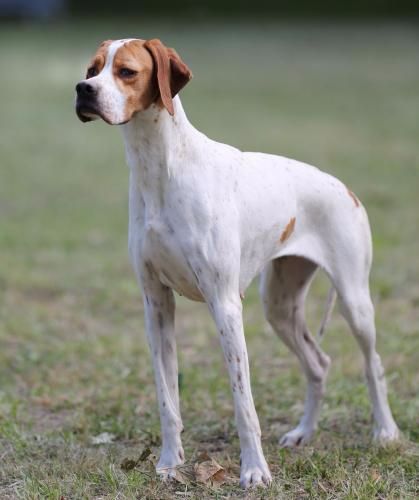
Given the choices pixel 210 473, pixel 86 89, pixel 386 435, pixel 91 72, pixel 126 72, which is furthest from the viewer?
pixel 386 435

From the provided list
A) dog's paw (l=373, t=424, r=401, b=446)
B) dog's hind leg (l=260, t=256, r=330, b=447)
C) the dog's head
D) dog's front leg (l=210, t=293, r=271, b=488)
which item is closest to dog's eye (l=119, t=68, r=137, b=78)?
the dog's head

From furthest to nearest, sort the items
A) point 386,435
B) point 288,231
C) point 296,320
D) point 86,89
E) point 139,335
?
1. point 139,335
2. point 296,320
3. point 386,435
4. point 288,231
5. point 86,89

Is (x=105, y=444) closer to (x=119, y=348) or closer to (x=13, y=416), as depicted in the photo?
(x=13, y=416)

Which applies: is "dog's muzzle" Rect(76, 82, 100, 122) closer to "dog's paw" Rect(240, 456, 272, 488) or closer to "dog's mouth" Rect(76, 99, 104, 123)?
"dog's mouth" Rect(76, 99, 104, 123)

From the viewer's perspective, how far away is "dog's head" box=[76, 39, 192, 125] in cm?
380

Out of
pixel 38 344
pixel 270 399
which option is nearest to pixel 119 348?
pixel 38 344

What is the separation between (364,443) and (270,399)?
878mm

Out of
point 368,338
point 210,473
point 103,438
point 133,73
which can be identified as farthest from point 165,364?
point 133,73

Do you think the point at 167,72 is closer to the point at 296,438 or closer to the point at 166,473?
the point at 166,473

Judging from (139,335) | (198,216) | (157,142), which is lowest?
(139,335)

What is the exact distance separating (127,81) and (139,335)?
3.25 m

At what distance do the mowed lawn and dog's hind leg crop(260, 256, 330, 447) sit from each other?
120 millimetres

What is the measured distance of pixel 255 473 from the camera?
417 centimetres

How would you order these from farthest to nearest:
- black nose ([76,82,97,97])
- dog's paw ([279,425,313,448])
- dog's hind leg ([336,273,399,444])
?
dog's paw ([279,425,313,448]) < dog's hind leg ([336,273,399,444]) < black nose ([76,82,97,97])
